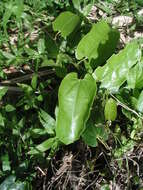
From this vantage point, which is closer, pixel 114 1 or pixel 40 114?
pixel 40 114

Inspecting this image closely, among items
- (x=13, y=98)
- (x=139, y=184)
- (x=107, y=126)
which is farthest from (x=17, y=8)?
(x=139, y=184)

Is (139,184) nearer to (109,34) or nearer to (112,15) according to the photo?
(109,34)

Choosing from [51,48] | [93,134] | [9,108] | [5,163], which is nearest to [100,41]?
[51,48]

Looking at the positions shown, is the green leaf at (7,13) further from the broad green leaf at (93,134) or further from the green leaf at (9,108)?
the broad green leaf at (93,134)

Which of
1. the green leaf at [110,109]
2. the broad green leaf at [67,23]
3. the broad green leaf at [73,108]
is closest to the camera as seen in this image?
the broad green leaf at [73,108]

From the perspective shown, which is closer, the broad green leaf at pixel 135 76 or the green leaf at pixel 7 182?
the green leaf at pixel 7 182

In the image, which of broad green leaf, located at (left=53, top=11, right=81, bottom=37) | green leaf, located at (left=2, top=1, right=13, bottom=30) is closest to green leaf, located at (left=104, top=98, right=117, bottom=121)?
broad green leaf, located at (left=53, top=11, right=81, bottom=37)

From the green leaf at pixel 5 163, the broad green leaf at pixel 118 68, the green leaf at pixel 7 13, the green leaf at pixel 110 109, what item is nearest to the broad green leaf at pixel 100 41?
the broad green leaf at pixel 118 68
